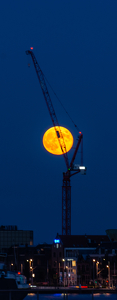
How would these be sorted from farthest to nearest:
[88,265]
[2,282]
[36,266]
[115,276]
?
1. [36,266]
2. [88,265]
3. [115,276]
4. [2,282]

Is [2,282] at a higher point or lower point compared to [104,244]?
lower

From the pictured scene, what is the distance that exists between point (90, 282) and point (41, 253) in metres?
30.1

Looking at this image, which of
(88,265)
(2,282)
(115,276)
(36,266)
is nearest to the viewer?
(2,282)

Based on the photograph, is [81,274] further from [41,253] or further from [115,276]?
[41,253]

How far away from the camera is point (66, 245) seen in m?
175

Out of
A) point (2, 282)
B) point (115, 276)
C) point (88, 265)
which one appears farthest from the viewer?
point (88, 265)

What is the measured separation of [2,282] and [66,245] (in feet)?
293

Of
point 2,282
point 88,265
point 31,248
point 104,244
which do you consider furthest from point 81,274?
point 2,282

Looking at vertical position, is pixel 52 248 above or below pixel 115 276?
above

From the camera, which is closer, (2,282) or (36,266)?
(2,282)

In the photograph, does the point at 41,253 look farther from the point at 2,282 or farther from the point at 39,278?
the point at 2,282

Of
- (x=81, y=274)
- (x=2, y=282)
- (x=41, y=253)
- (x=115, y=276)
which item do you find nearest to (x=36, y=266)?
(x=41, y=253)

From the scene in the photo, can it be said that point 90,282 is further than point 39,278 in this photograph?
No

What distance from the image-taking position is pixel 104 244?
537 feet
